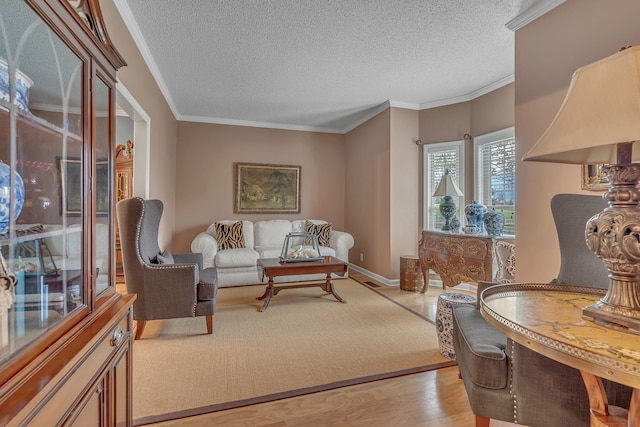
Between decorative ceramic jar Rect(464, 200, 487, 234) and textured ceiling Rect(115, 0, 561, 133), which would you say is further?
decorative ceramic jar Rect(464, 200, 487, 234)

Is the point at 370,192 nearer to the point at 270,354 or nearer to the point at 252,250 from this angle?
the point at 252,250

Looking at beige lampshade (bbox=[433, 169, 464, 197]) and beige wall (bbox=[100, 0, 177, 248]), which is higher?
beige wall (bbox=[100, 0, 177, 248])

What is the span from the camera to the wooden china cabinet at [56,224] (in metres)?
0.65

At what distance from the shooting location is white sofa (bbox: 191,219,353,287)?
3951mm

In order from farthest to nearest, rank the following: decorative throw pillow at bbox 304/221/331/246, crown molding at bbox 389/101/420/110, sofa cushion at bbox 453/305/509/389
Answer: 1. decorative throw pillow at bbox 304/221/331/246
2. crown molding at bbox 389/101/420/110
3. sofa cushion at bbox 453/305/509/389

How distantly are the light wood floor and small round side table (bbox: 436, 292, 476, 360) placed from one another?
9.6 inches

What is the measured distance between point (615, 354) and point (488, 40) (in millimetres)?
2774

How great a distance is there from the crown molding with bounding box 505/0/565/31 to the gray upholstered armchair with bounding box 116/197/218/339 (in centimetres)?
322

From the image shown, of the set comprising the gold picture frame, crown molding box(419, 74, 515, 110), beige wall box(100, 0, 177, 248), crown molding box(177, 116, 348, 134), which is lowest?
the gold picture frame

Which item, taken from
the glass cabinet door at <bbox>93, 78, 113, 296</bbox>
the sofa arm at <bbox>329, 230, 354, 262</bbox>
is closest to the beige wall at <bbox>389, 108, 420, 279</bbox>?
the sofa arm at <bbox>329, 230, 354, 262</bbox>

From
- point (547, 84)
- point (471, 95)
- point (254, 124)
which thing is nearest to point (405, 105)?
point (471, 95)

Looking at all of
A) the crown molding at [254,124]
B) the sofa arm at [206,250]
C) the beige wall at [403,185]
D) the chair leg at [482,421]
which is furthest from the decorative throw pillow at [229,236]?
the chair leg at [482,421]

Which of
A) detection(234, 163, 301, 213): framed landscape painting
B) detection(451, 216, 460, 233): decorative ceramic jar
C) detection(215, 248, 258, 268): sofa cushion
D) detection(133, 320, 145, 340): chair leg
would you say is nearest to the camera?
detection(133, 320, 145, 340): chair leg

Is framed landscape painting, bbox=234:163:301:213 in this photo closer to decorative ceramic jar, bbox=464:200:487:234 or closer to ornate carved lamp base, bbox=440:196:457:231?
ornate carved lamp base, bbox=440:196:457:231
